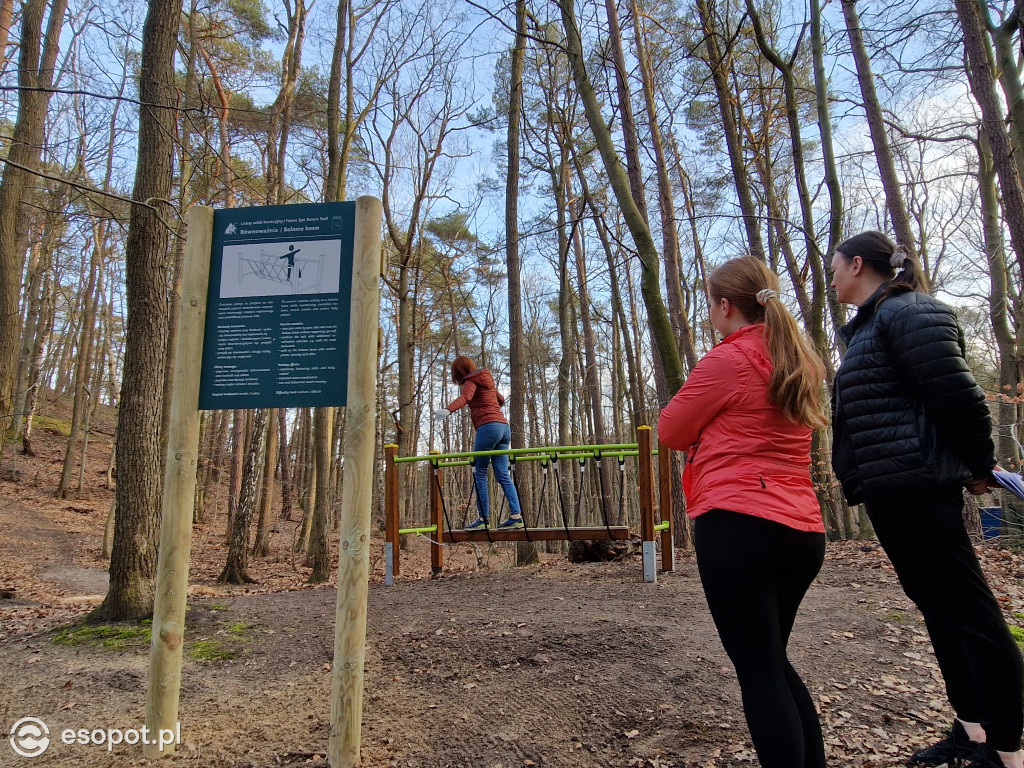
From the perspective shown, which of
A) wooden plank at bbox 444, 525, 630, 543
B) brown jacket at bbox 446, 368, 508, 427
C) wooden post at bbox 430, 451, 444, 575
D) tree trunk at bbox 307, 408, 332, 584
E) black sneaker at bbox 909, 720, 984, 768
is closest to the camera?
black sneaker at bbox 909, 720, 984, 768

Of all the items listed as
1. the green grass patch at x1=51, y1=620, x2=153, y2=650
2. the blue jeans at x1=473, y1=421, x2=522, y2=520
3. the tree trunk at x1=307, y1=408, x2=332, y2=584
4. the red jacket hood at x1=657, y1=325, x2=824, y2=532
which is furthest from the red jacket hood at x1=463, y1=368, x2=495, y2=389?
the red jacket hood at x1=657, y1=325, x2=824, y2=532

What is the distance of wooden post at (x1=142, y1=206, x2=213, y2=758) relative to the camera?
2592 mm

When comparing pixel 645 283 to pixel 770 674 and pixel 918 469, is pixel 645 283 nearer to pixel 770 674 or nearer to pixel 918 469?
pixel 918 469

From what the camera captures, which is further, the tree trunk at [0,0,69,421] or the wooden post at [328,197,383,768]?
the tree trunk at [0,0,69,421]

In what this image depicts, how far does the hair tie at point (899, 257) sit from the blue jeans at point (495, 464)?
456 centimetres

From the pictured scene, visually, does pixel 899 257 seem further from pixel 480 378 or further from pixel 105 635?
pixel 105 635

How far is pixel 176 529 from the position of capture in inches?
103

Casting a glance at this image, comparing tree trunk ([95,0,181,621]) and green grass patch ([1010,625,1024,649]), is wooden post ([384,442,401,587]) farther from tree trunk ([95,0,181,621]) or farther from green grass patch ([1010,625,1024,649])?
green grass patch ([1010,625,1024,649])

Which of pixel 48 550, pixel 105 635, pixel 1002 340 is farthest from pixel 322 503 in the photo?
pixel 1002 340

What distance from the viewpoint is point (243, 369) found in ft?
8.91

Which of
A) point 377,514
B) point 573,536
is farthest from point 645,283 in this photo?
point 377,514

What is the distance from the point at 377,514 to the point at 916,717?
19.4 m

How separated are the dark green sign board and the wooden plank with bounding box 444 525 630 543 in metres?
3.99

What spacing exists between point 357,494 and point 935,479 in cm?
205
